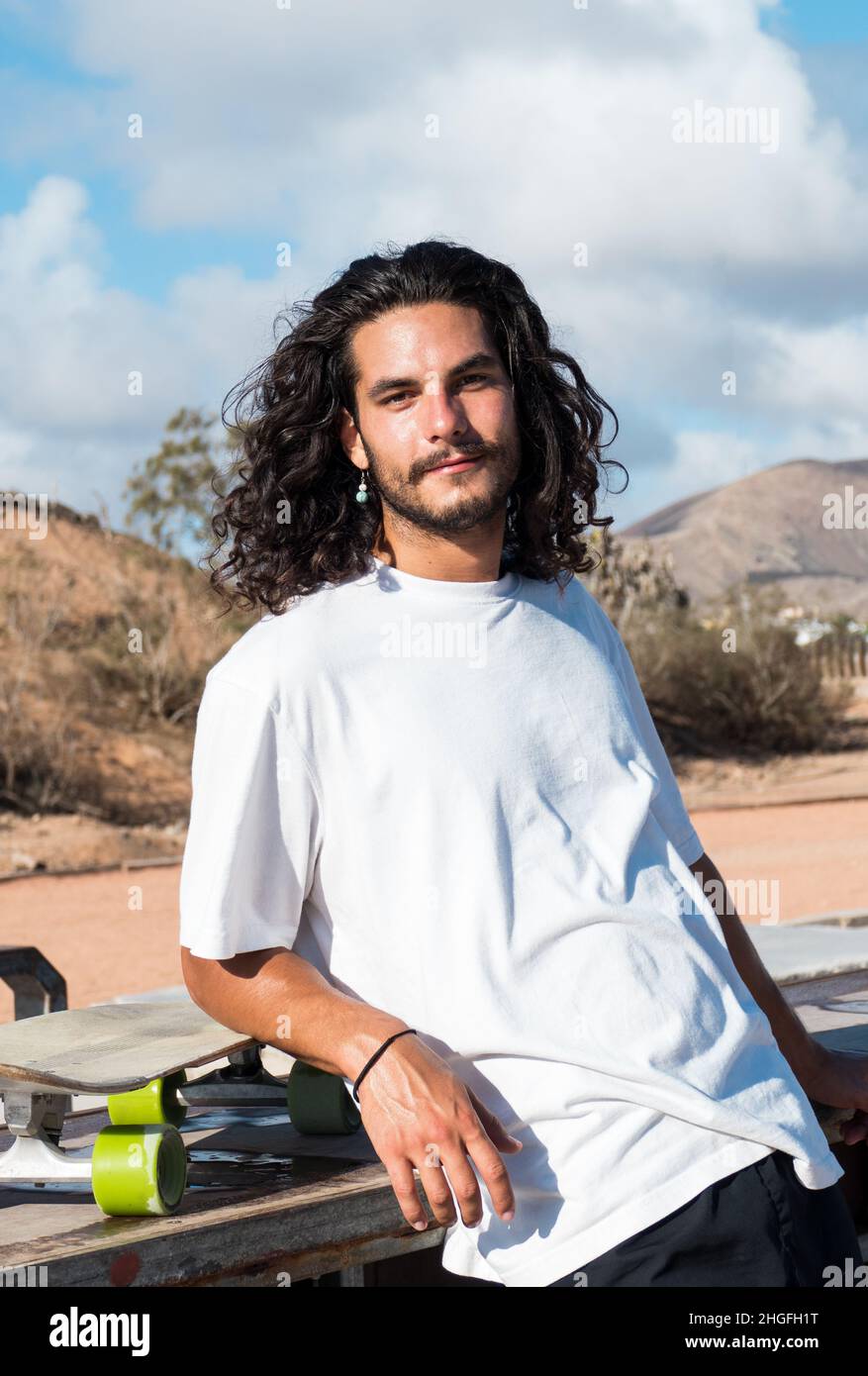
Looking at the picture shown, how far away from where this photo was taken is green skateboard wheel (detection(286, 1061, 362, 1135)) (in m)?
2.39

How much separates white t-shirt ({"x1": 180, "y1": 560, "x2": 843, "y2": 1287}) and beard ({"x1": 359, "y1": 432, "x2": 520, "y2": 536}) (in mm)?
126

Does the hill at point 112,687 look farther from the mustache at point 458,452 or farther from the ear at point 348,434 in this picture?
the mustache at point 458,452

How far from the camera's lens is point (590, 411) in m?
2.49

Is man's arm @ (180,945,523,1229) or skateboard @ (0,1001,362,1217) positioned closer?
man's arm @ (180,945,523,1229)

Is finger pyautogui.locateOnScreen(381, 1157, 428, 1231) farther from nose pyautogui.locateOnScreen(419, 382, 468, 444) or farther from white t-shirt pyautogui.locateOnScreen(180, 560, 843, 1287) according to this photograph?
nose pyautogui.locateOnScreen(419, 382, 468, 444)

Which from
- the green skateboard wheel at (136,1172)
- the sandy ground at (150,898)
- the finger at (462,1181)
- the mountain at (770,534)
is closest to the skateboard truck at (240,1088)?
the green skateboard wheel at (136,1172)

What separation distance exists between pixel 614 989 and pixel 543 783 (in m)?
0.27

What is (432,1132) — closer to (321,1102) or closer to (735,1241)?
(735,1241)

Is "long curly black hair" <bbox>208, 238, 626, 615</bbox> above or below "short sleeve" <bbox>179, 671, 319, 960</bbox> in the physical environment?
above

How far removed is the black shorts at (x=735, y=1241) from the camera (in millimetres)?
1679

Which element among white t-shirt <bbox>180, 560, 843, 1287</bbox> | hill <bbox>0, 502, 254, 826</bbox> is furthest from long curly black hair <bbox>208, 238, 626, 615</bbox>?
hill <bbox>0, 502, 254, 826</bbox>

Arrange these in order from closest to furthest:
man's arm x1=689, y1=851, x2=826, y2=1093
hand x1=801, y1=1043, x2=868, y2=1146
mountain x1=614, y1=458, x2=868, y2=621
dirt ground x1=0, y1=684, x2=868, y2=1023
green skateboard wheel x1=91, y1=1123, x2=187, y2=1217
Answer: green skateboard wheel x1=91, y1=1123, x2=187, y2=1217, man's arm x1=689, y1=851, x2=826, y2=1093, hand x1=801, y1=1043, x2=868, y2=1146, dirt ground x1=0, y1=684, x2=868, y2=1023, mountain x1=614, y1=458, x2=868, y2=621

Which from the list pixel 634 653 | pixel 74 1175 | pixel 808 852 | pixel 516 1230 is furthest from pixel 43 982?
pixel 634 653
